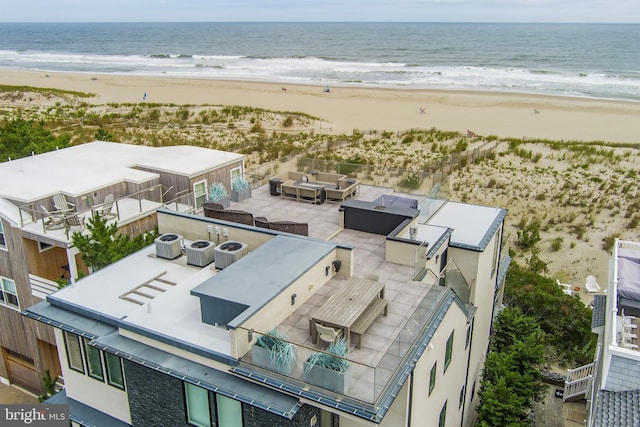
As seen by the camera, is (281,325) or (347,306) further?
(281,325)

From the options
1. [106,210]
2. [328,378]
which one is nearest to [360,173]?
[106,210]

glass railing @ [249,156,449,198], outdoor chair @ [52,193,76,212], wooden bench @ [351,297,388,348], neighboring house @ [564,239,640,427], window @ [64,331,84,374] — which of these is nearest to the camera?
wooden bench @ [351,297,388,348]

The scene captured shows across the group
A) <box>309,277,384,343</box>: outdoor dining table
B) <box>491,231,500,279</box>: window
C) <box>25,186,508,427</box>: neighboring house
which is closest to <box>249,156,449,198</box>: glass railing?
<box>491,231,500,279</box>: window

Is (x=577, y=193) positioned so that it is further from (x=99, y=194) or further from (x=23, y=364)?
(x=23, y=364)

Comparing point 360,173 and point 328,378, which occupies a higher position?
point 360,173

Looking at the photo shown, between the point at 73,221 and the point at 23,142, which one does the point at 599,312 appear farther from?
the point at 23,142

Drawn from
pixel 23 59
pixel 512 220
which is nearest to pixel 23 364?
pixel 512 220

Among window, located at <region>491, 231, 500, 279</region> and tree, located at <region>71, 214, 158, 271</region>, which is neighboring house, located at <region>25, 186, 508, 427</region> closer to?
tree, located at <region>71, 214, 158, 271</region>
